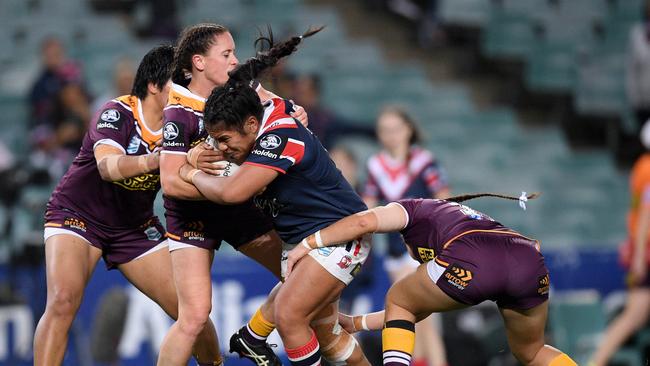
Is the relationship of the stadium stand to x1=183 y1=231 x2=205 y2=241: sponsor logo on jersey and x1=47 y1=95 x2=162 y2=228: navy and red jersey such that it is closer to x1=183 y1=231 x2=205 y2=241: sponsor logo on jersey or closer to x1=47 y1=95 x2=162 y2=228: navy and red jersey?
x1=47 y1=95 x2=162 y2=228: navy and red jersey

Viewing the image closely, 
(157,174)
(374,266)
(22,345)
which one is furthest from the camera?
(374,266)

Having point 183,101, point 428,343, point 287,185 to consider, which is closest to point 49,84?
point 428,343

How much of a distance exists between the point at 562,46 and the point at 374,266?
5102 mm

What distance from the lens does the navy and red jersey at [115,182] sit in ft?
21.7

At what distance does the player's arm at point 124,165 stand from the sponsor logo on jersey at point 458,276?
1.71 meters

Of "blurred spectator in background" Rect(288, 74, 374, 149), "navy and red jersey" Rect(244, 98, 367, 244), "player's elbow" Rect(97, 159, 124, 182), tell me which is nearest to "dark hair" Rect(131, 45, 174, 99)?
"player's elbow" Rect(97, 159, 124, 182)

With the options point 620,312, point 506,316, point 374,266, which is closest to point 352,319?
point 506,316

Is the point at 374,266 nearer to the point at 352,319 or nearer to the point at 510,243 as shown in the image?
the point at 352,319

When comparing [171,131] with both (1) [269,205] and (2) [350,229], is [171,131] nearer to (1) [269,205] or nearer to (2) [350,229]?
(1) [269,205]

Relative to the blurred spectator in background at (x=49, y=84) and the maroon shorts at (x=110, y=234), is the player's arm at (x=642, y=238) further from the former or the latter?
the blurred spectator in background at (x=49, y=84)

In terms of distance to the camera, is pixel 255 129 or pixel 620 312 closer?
pixel 255 129

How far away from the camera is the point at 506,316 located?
6191 millimetres

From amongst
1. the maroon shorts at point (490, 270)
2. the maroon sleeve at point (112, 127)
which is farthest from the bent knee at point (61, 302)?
the maroon shorts at point (490, 270)

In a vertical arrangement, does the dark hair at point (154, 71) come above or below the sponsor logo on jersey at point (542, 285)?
above
